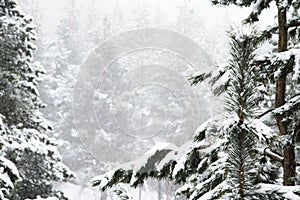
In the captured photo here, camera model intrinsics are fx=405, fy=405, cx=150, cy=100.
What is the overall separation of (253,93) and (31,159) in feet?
35.1

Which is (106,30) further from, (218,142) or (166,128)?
(218,142)

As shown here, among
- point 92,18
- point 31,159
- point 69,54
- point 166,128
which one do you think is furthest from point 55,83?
point 92,18

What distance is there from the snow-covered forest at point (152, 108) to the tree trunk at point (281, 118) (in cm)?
1

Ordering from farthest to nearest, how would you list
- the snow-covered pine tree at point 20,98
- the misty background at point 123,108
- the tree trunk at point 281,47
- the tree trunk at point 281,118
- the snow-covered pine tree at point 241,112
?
1. the misty background at point 123,108
2. the snow-covered pine tree at point 20,98
3. the tree trunk at point 281,47
4. the tree trunk at point 281,118
5. the snow-covered pine tree at point 241,112

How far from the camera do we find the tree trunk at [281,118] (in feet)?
12.7

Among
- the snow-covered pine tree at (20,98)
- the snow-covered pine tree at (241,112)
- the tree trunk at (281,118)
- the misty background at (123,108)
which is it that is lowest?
the snow-covered pine tree at (241,112)

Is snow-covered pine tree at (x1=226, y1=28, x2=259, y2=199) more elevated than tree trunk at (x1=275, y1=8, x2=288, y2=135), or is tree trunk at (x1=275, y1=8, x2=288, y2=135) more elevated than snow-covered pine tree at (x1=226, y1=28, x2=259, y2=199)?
tree trunk at (x1=275, y1=8, x2=288, y2=135)

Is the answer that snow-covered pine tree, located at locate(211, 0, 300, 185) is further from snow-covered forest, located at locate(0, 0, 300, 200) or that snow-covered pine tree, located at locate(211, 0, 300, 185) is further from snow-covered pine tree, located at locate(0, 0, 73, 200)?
snow-covered pine tree, located at locate(0, 0, 73, 200)

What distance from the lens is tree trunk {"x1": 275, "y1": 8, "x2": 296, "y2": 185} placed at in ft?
12.7

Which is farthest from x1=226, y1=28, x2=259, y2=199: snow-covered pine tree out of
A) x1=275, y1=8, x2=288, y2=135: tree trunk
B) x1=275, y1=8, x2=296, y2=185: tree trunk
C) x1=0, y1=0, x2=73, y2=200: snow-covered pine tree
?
x1=0, y1=0, x2=73, y2=200: snow-covered pine tree

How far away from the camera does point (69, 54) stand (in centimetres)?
5162

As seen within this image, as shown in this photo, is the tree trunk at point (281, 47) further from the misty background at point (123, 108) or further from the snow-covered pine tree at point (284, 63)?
the misty background at point (123, 108)

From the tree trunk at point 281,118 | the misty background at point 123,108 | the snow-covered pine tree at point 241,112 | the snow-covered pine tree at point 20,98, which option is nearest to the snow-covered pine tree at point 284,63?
the tree trunk at point 281,118

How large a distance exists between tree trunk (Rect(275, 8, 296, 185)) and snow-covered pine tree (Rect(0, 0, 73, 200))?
7.74 meters
